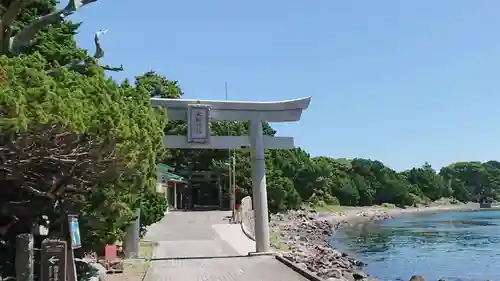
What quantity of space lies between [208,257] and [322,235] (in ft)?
89.6

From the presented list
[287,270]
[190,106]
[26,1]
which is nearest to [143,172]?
[26,1]

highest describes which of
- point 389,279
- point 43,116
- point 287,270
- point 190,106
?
point 190,106

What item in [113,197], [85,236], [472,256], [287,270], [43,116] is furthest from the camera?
[472,256]

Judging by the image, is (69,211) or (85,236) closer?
(69,211)

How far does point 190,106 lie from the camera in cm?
1730

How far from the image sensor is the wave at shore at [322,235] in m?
20.2

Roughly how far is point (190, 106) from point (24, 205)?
8.07 m

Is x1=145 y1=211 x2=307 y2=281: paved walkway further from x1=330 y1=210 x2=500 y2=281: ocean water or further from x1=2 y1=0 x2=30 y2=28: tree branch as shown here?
x1=330 y1=210 x2=500 y2=281: ocean water

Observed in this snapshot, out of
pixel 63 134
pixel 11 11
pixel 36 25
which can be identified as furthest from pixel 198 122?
pixel 63 134

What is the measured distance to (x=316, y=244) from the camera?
111 ft

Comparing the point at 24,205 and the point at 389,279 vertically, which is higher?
the point at 24,205

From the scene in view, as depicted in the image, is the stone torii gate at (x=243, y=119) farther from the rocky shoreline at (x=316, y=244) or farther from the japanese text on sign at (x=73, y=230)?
the japanese text on sign at (x=73, y=230)

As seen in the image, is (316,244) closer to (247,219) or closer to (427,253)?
(247,219)

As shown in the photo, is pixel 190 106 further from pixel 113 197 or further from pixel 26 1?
pixel 26 1
